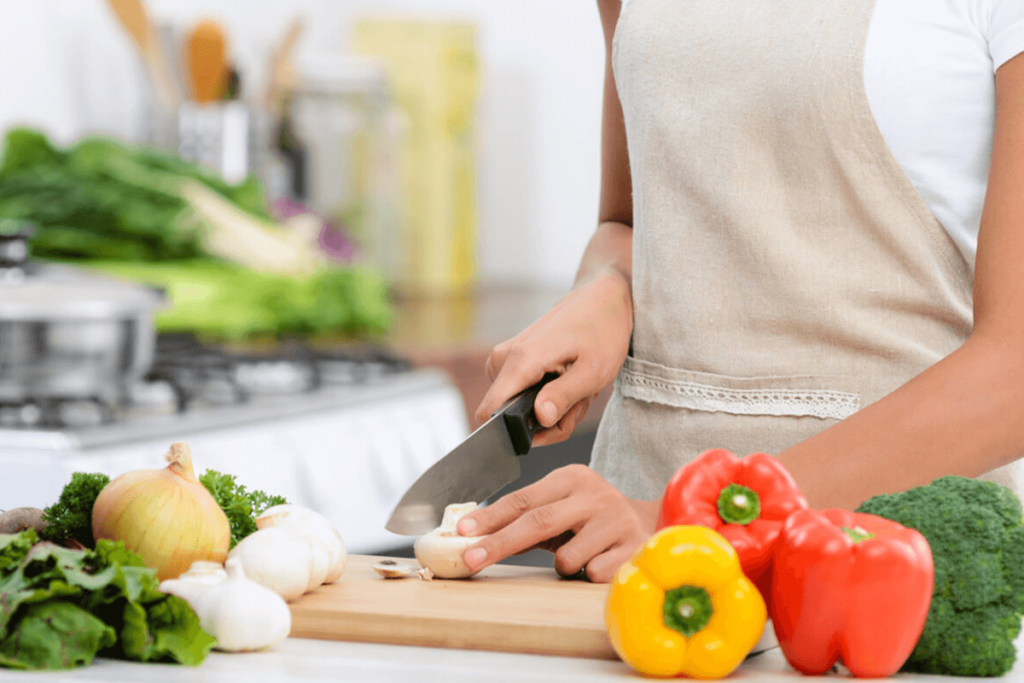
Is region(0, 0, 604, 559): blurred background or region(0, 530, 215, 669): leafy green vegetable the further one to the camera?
region(0, 0, 604, 559): blurred background

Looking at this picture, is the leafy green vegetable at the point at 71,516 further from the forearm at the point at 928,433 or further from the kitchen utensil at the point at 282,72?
the kitchen utensil at the point at 282,72

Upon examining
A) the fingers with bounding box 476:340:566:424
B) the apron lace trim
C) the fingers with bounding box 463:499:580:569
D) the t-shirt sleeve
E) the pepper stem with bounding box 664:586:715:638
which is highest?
the t-shirt sleeve

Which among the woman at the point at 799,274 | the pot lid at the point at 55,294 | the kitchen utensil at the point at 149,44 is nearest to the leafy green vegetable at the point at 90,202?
the kitchen utensil at the point at 149,44

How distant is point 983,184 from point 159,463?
1.06m

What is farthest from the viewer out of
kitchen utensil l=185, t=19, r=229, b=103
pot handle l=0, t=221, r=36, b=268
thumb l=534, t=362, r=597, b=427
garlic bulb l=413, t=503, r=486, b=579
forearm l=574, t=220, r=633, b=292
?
kitchen utensil l=185, t=19, r=229, b=103

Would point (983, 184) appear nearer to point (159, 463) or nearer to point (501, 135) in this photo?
point (159, 463)

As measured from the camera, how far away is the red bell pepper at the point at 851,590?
0.61 metres

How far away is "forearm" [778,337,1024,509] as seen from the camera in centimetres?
79

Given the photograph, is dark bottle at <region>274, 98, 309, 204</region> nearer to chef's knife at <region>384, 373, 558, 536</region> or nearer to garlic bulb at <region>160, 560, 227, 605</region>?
chef's knife at <region>384, 373, 558, 536</region>

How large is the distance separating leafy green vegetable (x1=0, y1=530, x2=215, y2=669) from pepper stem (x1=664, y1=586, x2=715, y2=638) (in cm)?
24

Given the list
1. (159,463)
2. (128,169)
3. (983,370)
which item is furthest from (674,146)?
(128,169)

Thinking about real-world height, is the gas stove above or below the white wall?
below

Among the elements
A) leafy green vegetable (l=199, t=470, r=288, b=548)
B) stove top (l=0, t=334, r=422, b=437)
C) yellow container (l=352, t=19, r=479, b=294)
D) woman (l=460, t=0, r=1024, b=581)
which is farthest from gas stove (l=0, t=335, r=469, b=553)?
yellow container (l=352, t=19, r=479, b=294)

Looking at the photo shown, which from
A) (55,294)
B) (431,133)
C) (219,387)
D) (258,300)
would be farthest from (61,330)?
(431,133)
